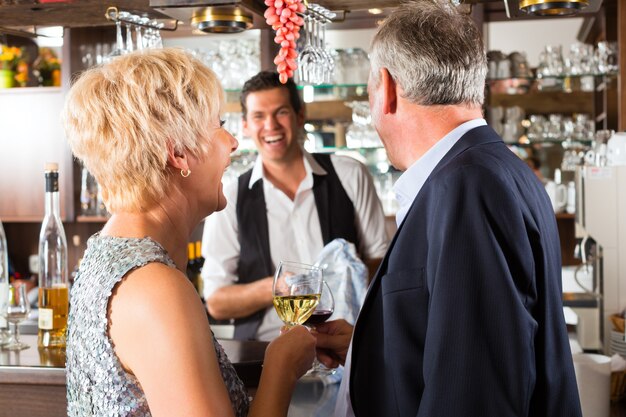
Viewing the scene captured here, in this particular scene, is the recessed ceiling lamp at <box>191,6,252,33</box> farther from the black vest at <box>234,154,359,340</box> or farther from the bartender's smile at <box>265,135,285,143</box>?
the black vest at <box>234,154,359,340</box>

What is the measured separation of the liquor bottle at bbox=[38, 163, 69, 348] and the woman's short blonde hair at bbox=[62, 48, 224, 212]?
31.2 inches

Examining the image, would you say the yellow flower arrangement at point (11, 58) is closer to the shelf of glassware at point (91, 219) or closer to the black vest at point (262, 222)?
the shelf of glassware at point (91, 219)

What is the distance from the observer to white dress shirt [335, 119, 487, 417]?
1.56 metres

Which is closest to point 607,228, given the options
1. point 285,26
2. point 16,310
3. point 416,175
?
point 285,26

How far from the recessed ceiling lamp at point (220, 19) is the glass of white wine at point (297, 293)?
0.76 m

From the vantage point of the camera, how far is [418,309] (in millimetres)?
1464

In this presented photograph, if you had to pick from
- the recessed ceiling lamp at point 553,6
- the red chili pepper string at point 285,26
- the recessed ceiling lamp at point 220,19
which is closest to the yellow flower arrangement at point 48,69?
the recessed ceiling lamp at point 220,19

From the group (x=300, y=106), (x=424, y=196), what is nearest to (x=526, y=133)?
(x=300, y=106)

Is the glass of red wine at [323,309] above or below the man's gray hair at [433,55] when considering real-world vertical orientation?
below

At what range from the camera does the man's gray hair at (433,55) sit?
156 cm

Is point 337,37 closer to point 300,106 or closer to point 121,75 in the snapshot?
point 300,106

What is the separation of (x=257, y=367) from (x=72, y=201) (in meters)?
3.06

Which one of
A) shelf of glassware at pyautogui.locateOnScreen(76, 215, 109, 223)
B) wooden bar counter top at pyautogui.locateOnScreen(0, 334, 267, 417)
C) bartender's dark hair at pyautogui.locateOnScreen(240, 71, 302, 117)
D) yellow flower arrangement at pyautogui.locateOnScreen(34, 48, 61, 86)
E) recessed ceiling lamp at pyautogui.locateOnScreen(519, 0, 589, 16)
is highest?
yellow flower arrangement at pyautogui.locateOnScreen(34, 48, 61, 86)

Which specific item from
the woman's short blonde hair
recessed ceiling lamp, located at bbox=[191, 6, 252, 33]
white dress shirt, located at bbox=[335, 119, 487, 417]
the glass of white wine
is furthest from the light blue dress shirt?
recessed ceiling lamp, located at bbox=[191, 6, 252, 33]
